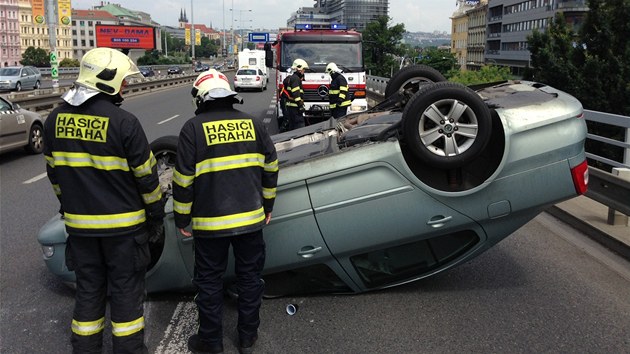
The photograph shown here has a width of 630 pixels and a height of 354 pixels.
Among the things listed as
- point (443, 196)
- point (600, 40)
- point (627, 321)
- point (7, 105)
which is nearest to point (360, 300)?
point (443, 196)

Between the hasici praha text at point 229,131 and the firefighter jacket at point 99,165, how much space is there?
35cm

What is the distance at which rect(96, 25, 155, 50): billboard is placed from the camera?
253ft

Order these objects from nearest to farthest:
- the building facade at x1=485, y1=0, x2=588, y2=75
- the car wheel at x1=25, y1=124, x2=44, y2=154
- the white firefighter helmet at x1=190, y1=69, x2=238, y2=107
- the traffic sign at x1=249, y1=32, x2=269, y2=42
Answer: the white firefighter helmet at x1=190, y1=69, x2=238, y2=107
the car wheel at x1=25, y1=124, x2=44, y2=154
the building facade at x1=485, y1=0, x2=588, y2=75
the traffic sign at x1=249, y1=32, x2=269, y2=42

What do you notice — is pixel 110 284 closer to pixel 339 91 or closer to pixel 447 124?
pixel 447 124

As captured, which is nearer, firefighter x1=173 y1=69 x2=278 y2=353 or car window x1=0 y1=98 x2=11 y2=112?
firefighter x1=173 y1=69 x2=278 y2=353

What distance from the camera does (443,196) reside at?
3982 millimetres

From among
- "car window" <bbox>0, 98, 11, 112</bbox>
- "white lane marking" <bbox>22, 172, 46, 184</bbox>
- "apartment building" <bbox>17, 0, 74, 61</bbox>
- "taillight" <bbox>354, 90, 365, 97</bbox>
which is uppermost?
"apartment building" <bbox>17, 0, 74, 61</bbox>

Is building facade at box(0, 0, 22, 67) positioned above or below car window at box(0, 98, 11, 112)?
above

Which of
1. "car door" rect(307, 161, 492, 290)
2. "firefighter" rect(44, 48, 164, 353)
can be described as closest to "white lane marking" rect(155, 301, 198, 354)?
"firefighter" rect(44, 48, 164, 353)

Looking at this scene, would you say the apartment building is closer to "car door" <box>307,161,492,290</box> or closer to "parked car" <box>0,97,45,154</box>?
"parked car" <box>0,97,45,154</box>

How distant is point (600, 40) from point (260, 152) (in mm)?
16984

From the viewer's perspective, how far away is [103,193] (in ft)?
10.6

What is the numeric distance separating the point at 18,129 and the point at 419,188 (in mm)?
9763

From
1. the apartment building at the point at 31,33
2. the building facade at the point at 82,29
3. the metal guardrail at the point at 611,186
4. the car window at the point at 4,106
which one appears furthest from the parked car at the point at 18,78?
the building facade at the point at 82,29
